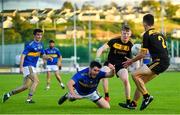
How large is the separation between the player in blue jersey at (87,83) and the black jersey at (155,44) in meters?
1.27

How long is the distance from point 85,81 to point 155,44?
1.89 meters

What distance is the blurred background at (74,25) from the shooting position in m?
65.0

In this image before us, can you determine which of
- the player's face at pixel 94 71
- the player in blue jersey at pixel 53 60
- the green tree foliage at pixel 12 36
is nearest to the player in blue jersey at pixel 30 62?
the player's face at pixel 94 71

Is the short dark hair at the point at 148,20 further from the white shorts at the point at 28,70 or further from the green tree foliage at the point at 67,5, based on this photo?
the green tree foliage at the point at 67,5

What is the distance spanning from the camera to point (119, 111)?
559 inches

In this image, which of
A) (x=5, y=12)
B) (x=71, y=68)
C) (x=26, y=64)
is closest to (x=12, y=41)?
(x=5, y=12)

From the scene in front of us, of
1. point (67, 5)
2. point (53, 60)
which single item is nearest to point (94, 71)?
point (53, 60)

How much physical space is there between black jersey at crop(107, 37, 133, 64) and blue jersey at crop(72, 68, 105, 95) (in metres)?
1.21

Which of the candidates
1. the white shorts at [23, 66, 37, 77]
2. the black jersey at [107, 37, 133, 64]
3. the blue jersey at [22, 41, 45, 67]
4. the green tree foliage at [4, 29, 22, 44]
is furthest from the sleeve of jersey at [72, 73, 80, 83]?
the green tree foliage at [4, 29, 22, 44]

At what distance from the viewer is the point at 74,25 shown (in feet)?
219

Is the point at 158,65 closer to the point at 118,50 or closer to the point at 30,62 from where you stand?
the point at 118,50

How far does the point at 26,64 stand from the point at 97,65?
13.4 ft

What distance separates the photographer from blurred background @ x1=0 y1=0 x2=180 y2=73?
213 ft

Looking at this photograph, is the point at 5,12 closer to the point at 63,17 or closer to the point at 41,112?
the point at 63,17
